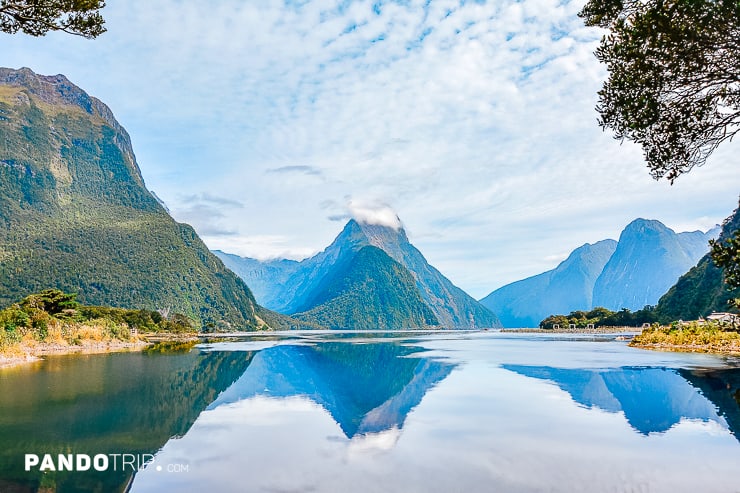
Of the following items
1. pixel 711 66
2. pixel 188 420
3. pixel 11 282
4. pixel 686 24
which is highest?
pixel 11 282

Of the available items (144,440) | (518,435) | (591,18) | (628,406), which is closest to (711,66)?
(591,18)

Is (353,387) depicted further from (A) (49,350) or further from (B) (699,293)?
(B) (699,293)

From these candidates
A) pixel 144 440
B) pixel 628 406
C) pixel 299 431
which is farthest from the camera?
pixel 628 406

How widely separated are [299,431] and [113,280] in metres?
183

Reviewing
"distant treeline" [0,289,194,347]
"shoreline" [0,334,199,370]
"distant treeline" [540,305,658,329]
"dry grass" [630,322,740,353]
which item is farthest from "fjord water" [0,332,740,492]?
"distant treeline" [540,305,658,329]

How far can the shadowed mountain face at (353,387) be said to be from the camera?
69.9ft

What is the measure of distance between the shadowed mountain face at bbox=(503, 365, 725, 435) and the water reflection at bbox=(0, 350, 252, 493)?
55.2 ft

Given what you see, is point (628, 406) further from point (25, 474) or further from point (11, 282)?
point (11, 282)

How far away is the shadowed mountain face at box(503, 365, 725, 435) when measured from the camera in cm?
1912

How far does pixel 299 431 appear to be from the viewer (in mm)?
17922

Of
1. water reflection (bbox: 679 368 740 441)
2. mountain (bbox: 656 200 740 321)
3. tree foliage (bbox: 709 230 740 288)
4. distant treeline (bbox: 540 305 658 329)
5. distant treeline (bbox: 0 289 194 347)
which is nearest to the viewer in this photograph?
tree foliage (bbox: 709 230 740 288)

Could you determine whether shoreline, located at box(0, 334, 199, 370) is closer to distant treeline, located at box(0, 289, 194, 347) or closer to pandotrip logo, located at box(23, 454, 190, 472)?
distant treeline, located at box(0, 289, 194, 347)

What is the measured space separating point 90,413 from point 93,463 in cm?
770

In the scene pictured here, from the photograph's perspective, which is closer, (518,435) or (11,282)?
(518,435)
